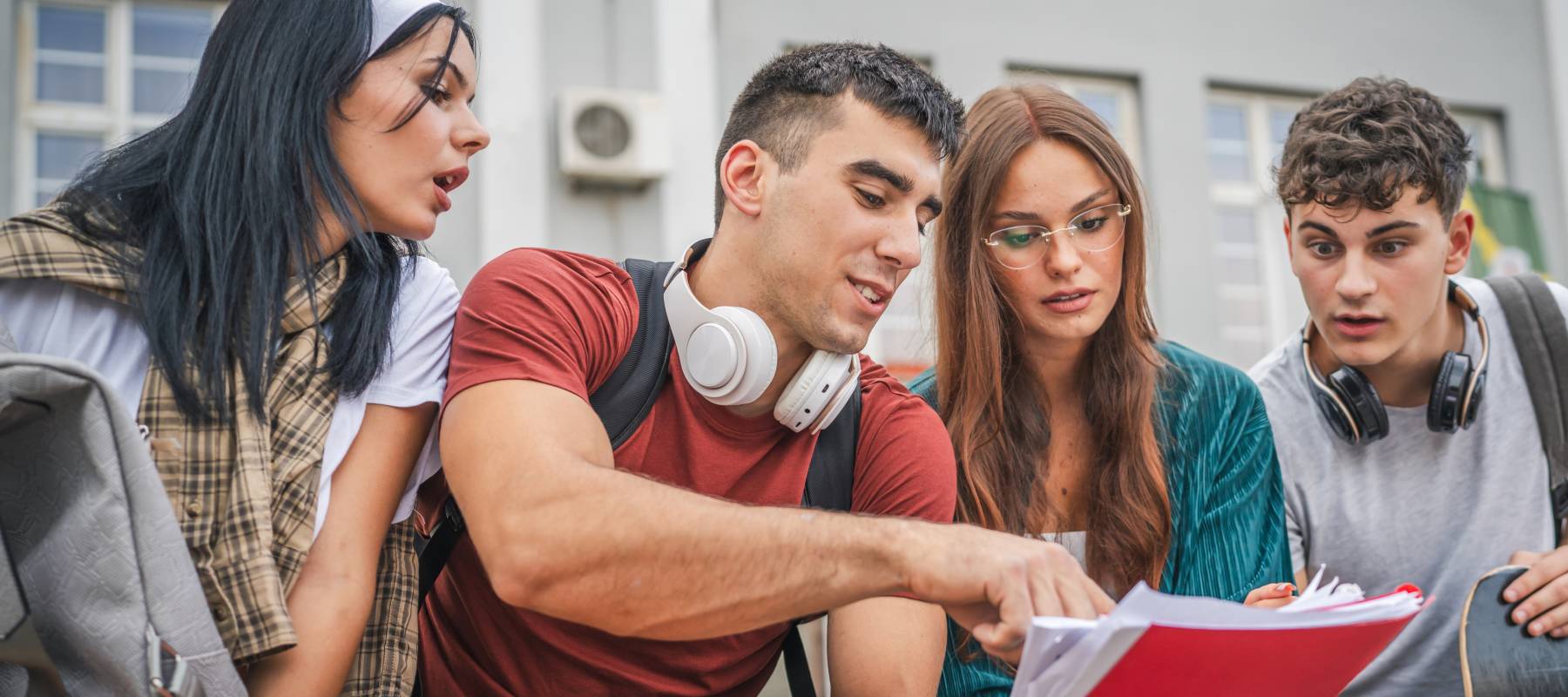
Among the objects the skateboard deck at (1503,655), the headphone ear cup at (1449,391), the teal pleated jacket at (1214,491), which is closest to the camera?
the skateboard deck at (1503,655)

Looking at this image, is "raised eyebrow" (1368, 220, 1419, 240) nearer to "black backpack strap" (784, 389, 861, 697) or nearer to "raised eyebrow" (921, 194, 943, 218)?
"raised eyebrow" (921, 194, 943, 218)

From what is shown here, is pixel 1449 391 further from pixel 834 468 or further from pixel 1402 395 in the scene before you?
pixel 834 468

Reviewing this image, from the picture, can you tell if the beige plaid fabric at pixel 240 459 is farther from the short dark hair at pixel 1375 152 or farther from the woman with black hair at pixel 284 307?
the short dark hair at pixel 1375 152

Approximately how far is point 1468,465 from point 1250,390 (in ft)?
1.87

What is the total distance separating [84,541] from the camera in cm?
144

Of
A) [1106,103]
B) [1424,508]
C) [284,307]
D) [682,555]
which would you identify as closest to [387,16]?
[284,307]

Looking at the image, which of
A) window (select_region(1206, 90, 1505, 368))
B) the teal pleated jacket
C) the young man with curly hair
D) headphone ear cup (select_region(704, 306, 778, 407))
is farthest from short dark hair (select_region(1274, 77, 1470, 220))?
window (select_region(1206, 90, 1505, 368))

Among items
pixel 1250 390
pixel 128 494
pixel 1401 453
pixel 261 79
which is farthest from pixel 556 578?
pixel 1401 453

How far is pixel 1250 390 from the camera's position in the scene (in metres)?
2.85

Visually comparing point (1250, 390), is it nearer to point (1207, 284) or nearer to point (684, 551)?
point (684, 551)

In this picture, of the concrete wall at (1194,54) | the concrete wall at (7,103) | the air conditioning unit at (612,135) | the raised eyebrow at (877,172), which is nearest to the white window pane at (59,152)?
the concrete wall at (7,103)

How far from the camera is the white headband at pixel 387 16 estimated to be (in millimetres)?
1961

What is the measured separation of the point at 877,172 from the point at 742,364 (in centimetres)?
42

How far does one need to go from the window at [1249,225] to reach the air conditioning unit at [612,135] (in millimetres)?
3595
